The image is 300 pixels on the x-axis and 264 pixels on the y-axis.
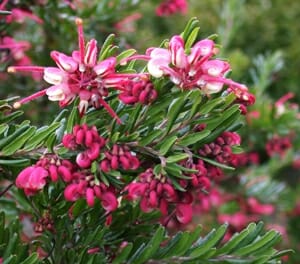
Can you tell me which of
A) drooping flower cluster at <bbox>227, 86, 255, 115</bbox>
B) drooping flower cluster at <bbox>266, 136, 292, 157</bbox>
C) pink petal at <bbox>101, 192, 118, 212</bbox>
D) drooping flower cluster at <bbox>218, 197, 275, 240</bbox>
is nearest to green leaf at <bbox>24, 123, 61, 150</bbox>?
pink petal at <bbox>101, 192, 118, 212</bbox>

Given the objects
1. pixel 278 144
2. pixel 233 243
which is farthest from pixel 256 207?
pixel 233 243

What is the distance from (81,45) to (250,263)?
0.36 m

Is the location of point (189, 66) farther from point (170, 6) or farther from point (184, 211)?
point (170, 6)

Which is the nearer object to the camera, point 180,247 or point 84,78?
point 84,78

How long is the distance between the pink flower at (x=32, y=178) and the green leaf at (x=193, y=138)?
17 cm

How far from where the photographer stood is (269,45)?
4.23 metres

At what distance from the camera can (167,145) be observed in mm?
728

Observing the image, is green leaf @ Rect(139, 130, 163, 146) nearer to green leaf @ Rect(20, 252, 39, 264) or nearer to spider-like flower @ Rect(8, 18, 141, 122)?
spider-like flower @ Rect(8, 18, 141, 122)

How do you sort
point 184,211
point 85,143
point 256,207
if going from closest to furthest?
point 85,143 < point 184,211 < point 256,207

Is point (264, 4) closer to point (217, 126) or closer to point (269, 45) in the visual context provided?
point (269, 45)

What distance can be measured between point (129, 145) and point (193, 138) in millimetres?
79

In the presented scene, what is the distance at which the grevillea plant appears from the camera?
0.71 meters

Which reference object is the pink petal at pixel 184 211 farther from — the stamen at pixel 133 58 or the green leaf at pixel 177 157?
the stamen at pixel 133 58

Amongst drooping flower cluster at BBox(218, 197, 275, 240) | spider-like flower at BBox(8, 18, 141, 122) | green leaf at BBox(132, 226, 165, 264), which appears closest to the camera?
spider-like flower at BBox(8, 18, 141, 122)
